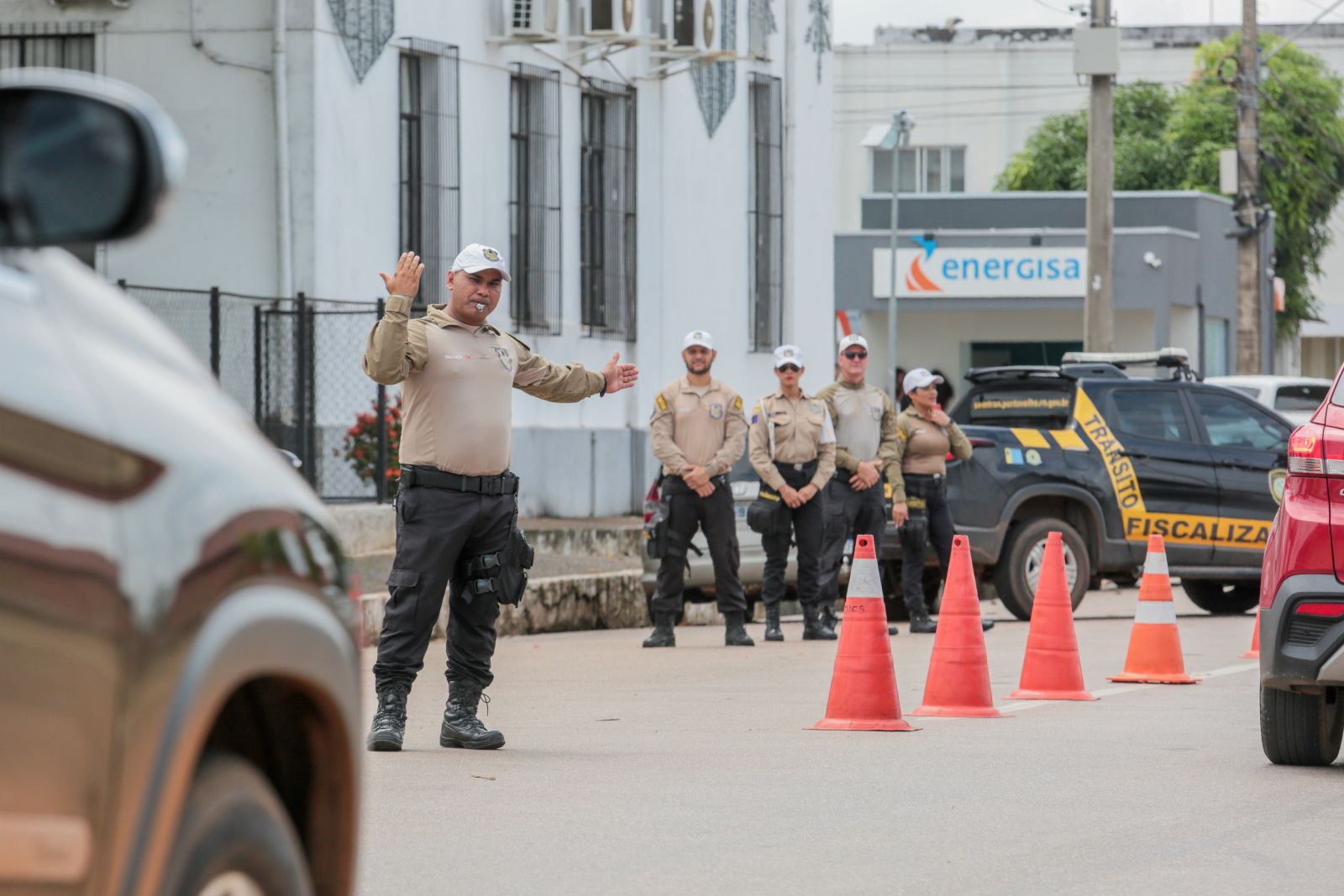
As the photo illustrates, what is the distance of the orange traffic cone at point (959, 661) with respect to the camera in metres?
10.6

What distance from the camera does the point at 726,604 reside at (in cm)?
1544

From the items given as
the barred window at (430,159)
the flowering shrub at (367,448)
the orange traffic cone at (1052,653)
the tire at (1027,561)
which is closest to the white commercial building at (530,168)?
the barred window at (430,159)

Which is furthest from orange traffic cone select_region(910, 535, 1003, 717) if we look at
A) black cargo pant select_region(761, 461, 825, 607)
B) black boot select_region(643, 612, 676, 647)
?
black cargo pant select_region(761, 461, 825, 607)

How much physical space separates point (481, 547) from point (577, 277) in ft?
53.6

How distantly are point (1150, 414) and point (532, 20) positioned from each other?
8.42m

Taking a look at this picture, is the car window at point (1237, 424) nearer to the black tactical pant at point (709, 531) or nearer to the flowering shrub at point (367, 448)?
the black tactical pant at point (709, 531)

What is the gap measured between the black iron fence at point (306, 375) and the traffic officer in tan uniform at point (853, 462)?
404cm

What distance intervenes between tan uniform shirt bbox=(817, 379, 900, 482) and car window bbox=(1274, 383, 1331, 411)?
9.63 metres

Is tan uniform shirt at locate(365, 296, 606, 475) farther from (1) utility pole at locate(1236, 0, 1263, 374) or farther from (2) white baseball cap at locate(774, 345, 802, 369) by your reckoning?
(1) utility pole at locate(1236, 0, 1263, 374)

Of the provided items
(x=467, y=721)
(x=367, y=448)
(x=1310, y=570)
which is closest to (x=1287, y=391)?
(x=367, y=448)

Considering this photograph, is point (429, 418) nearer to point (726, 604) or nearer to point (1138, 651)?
point (1138, 651)

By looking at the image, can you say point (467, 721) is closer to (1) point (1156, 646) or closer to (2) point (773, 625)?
(1) point (1156, 646)

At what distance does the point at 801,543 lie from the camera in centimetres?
1612

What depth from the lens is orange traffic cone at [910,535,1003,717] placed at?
419 inches
